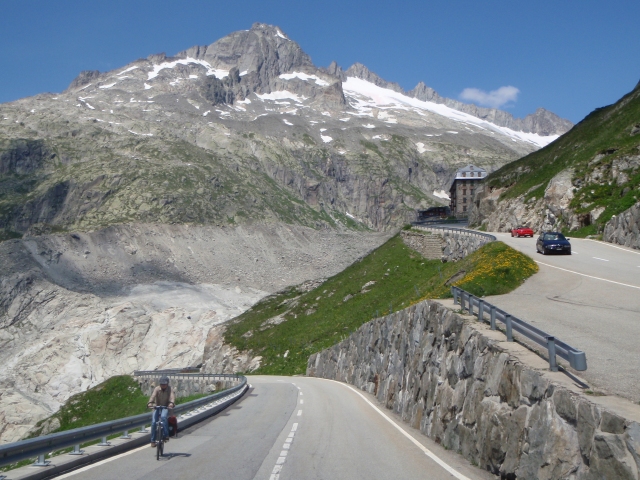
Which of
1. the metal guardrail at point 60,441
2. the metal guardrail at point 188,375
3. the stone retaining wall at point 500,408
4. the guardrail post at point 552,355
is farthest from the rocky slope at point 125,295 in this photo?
the guardrail post at point 552,355

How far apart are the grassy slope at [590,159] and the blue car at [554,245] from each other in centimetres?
794

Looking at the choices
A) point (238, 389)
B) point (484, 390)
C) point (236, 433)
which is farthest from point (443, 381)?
point (238, 389)

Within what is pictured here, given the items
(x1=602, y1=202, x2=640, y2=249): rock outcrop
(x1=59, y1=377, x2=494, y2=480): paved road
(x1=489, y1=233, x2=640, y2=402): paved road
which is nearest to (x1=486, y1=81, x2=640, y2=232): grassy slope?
(x1=602, y1=202, x2=640, y2=249): rock outcrop

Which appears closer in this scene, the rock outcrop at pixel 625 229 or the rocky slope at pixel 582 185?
the rock outcrop at pixel 625 229

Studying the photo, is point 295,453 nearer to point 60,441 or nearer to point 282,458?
point 282,458

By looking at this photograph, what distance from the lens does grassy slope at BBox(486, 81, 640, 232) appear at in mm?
41572

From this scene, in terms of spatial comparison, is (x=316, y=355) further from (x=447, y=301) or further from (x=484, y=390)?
(x=484, y=390)

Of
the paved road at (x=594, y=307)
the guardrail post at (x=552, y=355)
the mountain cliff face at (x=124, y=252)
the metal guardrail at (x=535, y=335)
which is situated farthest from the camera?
the mountain cliff face at (x=124, y=252)

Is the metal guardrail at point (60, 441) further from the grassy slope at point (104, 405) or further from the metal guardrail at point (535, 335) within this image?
the grassy slope at point (104, 405)

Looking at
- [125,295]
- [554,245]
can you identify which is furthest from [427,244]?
[125,295]

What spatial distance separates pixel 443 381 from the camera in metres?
15.1

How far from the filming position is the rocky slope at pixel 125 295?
76.9 meters

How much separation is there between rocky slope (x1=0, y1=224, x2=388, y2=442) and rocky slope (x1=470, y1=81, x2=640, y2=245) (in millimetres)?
34044

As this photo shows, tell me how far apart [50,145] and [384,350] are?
182 meters
